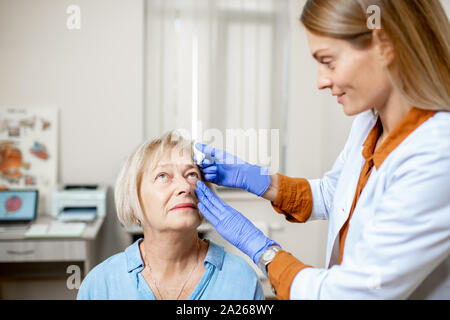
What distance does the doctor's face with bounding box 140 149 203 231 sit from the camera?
3.53 ft

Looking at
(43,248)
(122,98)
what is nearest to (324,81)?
(43,248)

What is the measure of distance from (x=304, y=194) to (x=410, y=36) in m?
0.61

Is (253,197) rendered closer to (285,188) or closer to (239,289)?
(285,188)

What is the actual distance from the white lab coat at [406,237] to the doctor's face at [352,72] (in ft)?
0.40

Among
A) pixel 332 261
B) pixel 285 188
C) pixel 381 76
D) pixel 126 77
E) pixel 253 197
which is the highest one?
pixel 126 77

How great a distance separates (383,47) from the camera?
2.65ft

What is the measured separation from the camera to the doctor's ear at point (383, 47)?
799 millimetres

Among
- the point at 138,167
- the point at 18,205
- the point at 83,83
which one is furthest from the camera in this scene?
the point at 83,83

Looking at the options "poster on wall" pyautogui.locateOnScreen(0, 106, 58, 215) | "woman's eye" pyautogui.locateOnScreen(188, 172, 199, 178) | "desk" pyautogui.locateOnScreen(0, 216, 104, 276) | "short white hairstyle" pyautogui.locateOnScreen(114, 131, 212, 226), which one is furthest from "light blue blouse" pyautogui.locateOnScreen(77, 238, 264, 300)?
"poster on wall" pyautogui.locateOnScreen(0, 106, 58, 215)

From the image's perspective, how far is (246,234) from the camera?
100 cm

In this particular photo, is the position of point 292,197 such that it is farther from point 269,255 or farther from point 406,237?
point 406,237

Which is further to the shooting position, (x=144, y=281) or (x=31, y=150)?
(x=31, y=150)

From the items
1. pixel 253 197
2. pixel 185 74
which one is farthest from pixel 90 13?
pixel 253 197

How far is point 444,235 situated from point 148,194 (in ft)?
2.45
